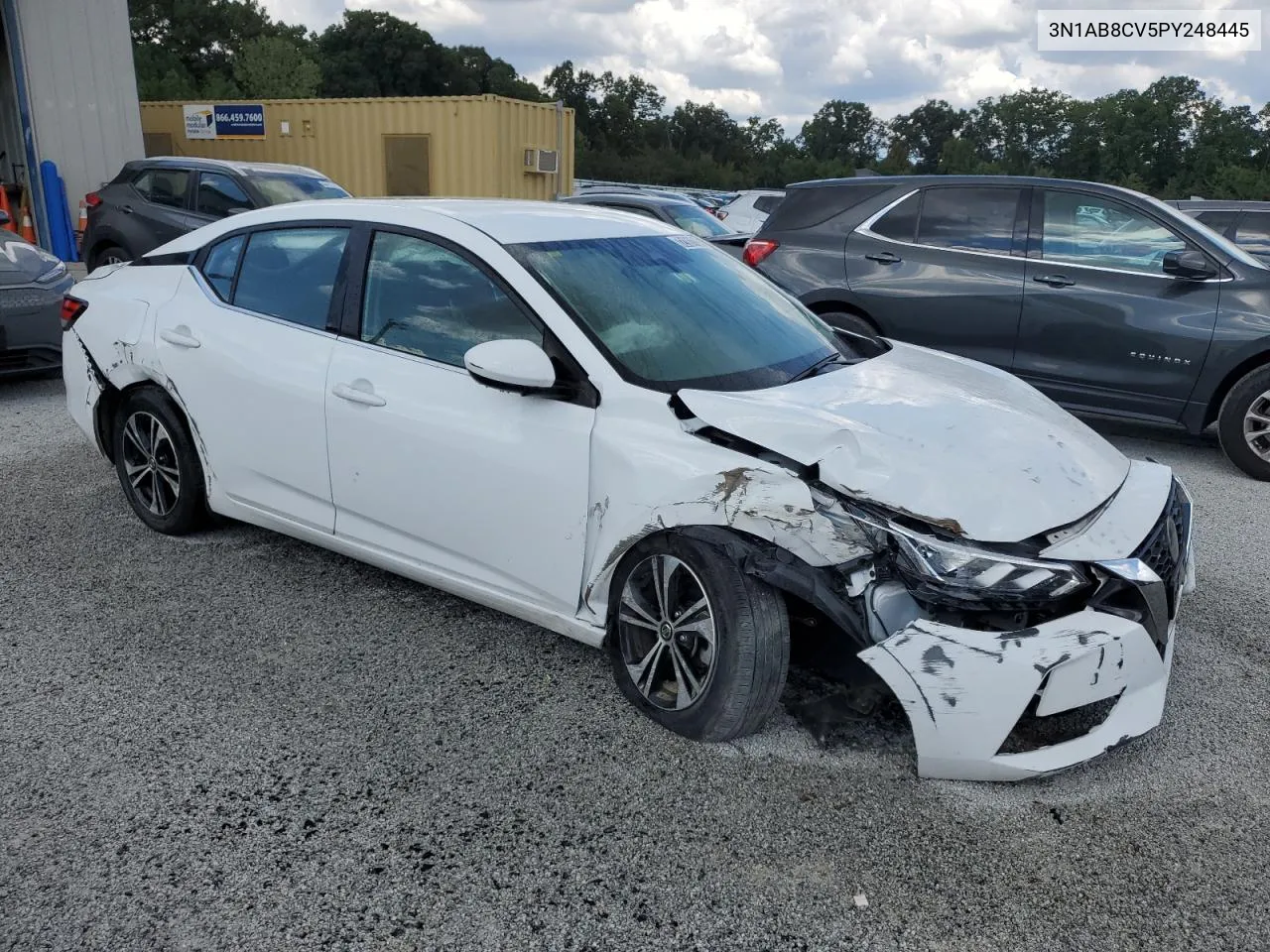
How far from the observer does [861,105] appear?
88.1m

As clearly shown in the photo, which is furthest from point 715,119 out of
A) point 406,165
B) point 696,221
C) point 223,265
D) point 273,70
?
point 223,265

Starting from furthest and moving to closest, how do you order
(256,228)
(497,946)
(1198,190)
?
(1198,190), (256,228), (497,946)

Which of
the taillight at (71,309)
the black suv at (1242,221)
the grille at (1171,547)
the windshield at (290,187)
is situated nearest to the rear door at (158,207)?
the windshield at (290,187)

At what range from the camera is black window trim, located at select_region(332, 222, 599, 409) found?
317 cm

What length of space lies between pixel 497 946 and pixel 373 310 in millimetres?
2253

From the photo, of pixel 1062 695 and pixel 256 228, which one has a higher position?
pixel 256 228

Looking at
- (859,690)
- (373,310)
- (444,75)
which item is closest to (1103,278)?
(859,690)

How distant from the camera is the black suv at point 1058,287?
20.2ft

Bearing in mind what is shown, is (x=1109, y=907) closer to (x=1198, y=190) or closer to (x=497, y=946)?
(x=497, y=946)

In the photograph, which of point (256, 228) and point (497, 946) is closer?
point (497, 946)

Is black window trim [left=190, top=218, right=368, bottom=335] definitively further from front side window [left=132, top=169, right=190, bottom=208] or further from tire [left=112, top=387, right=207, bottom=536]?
front side window [left=132, top=169, right=190, bottom=208]

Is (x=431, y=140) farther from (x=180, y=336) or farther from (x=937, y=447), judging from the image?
(x=937, y=447)

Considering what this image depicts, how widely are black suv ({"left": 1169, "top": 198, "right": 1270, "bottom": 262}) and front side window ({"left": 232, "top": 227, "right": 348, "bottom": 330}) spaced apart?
7856 mm

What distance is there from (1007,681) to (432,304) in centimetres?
221
